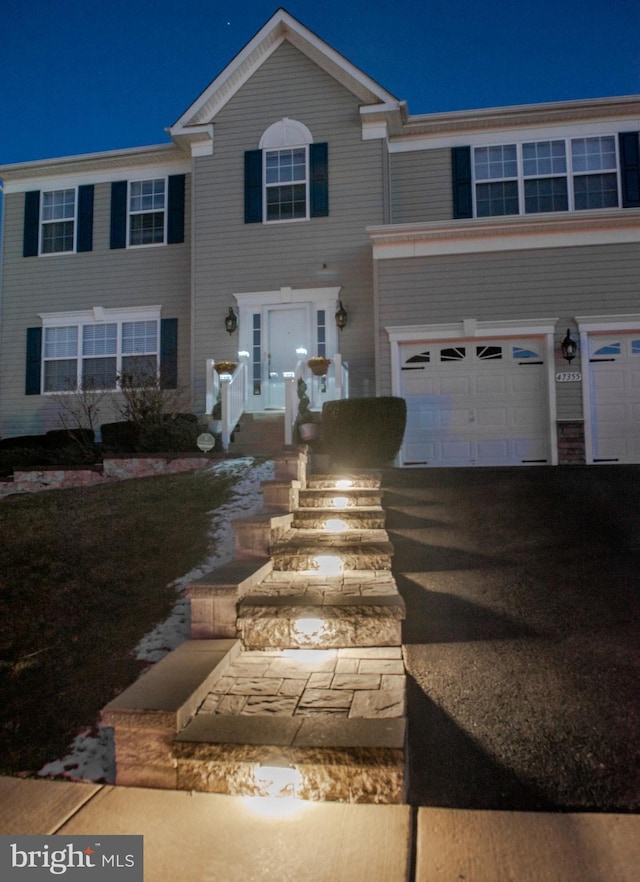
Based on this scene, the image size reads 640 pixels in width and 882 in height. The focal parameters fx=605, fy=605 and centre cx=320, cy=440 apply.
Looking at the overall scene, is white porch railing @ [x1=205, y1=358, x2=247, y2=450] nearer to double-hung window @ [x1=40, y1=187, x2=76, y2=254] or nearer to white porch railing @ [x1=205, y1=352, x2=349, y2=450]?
white porch railing @ [x1=205, y1=352, x2=349, y2=450]

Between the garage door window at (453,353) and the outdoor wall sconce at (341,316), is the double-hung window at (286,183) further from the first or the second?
the garage door window at (453,353)

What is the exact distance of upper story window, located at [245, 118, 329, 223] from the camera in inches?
447

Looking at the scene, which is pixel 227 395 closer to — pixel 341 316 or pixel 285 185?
pixel 341 316

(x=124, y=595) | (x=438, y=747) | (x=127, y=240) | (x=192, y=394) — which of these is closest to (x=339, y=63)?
(x=127, y=240)

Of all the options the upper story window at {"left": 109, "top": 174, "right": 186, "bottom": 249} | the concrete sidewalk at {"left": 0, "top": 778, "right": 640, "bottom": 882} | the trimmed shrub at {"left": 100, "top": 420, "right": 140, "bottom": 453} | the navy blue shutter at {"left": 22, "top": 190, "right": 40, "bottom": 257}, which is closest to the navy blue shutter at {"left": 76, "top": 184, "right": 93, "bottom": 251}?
the upper story window at {"left": 109, "top": 174, "right": 186, "bottom": 249}

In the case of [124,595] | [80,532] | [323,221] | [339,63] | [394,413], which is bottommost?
[124,595]

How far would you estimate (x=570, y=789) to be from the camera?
2.21m

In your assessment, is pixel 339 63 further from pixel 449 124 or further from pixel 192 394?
pixel 192 394

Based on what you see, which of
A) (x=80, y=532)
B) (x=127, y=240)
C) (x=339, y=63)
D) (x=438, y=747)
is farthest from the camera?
(x=127, y=240)

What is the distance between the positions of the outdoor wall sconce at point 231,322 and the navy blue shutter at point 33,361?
4337 mm

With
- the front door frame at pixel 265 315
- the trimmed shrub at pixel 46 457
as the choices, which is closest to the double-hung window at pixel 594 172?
the front door frame at pixel 265 315

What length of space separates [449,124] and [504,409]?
18.5 ft

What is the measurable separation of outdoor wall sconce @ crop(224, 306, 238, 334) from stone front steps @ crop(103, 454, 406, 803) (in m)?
7.27

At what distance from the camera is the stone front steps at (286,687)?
2.25 meters
